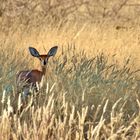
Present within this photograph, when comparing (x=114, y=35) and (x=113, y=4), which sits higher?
(x=113, y=4)

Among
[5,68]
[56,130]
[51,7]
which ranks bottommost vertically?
[56,130]

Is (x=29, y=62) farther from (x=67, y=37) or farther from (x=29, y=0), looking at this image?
(x=29, y=0)

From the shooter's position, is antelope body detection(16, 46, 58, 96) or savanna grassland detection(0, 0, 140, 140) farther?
antelope body detection(16, 46, 58, 96)

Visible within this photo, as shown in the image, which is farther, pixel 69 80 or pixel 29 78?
pixel 69 80

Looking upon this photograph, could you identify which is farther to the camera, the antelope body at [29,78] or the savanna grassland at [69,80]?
the antelope body at [29,78]

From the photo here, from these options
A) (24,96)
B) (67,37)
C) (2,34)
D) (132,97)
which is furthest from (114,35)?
(24,96)

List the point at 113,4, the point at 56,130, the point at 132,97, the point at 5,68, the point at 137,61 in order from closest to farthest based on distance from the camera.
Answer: the point at 56,130, the point at 132,97, the point at 5,68, the point at 137,61, the point at 113,4

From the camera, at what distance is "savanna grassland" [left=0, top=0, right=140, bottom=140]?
245 centimetres

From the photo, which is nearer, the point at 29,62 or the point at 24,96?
the point at 24,96

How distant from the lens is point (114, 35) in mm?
8195

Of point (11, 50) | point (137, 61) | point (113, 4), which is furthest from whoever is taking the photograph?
point (113, 4)

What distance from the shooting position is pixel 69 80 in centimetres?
345

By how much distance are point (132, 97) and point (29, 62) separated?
6.38 ft

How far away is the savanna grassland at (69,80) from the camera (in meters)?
2.45
